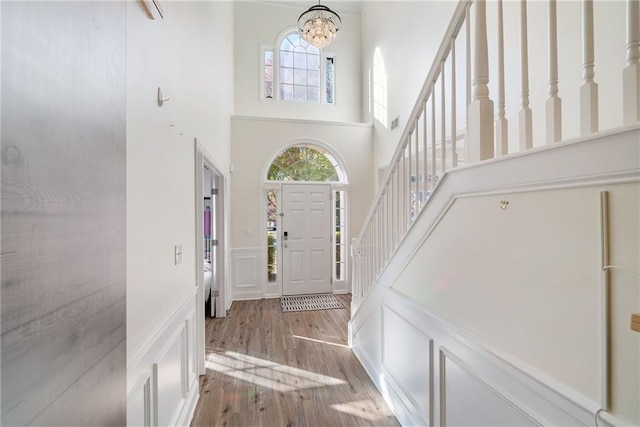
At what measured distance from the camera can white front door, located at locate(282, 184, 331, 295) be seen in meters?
4.66

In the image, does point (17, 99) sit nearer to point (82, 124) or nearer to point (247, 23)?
point (82, 124)

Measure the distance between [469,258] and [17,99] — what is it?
143 centimetres

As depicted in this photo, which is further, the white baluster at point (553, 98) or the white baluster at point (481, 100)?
the white baluster at point (481, 100)

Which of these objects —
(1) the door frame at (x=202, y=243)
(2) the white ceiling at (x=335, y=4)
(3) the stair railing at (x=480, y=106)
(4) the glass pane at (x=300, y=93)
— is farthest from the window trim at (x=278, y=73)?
(3) the stair railing at (x=480, y=106)

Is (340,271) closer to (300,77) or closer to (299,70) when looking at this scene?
(300,77)

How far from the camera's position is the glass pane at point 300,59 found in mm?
5262

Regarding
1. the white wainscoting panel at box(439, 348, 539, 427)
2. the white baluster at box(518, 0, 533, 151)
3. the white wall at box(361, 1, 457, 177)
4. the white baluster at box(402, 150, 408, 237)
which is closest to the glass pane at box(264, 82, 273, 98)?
the white wall at box(361, 1, 457, 177)

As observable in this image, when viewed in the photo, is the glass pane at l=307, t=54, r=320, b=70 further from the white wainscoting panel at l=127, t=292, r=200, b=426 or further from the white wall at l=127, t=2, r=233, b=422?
the white wainscoting panel at l=127, t=292, r=200, b=426

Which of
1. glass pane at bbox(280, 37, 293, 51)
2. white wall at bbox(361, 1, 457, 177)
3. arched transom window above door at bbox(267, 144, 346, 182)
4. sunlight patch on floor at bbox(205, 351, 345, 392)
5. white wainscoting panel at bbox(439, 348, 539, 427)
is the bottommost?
sunlight patch on floor at bbox(205, 351, 345, 392)

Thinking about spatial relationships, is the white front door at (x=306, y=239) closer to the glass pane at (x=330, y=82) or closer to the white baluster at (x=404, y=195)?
the glass pane at (x=330, y=82)

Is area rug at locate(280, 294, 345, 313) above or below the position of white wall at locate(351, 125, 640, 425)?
below

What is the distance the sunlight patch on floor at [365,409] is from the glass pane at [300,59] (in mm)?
5260

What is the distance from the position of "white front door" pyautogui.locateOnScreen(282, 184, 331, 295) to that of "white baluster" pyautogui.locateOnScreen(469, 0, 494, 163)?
3603mm

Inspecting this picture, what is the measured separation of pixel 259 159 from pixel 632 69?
4.23 metres
